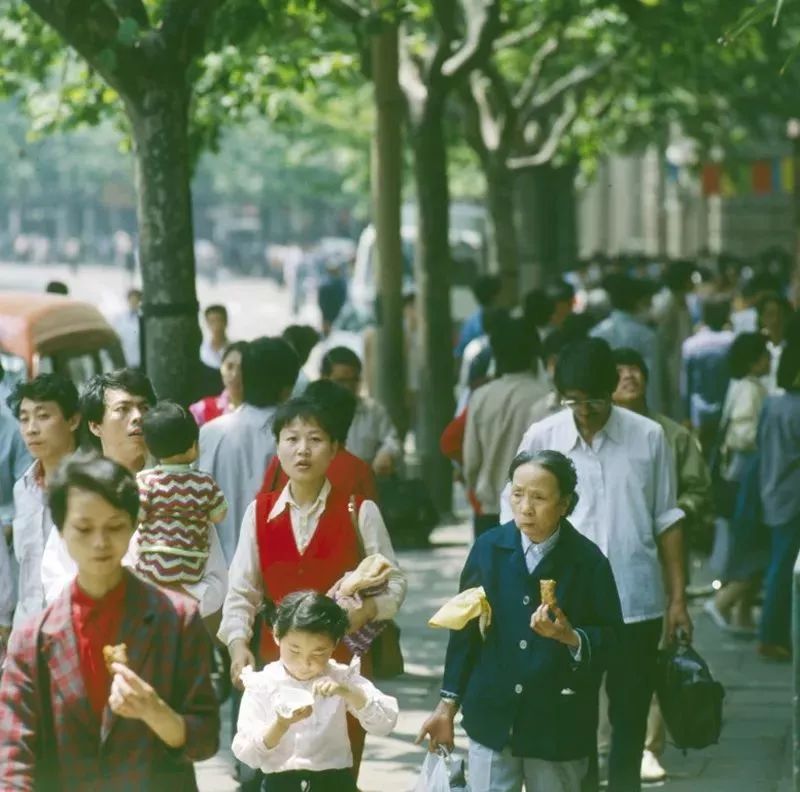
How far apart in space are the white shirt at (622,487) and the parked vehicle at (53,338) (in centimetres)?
590

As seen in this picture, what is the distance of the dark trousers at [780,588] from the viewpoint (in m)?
11.1

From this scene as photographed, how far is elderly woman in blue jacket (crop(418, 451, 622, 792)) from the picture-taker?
6.25 meters

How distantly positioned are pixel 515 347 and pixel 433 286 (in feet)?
20.4

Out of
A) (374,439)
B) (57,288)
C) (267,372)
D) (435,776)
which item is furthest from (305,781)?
(57,288)

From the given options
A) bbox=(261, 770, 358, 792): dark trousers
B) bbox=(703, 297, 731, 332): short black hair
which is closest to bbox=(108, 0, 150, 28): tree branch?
bbox=(261, 770, 358, 792): dark trousers

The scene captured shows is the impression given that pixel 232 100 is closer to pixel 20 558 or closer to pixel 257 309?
pixel 20 558

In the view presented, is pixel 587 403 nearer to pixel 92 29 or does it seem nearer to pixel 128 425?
pixel 128 425

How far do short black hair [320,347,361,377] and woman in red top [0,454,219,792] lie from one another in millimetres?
6034

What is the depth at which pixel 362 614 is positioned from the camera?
22.0 ft

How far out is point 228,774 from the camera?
872 cm

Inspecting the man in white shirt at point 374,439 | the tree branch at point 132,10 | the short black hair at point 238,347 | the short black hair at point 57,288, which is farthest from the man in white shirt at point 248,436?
the short black hair at point 57,288

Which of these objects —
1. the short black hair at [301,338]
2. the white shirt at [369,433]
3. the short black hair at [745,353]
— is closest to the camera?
the short black hair at [301,338]

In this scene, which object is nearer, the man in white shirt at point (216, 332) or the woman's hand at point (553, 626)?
the woman's hand at point (553, 626)

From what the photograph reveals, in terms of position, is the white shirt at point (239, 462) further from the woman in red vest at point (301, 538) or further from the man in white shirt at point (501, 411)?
the man in white shirt at point (501, 411)
